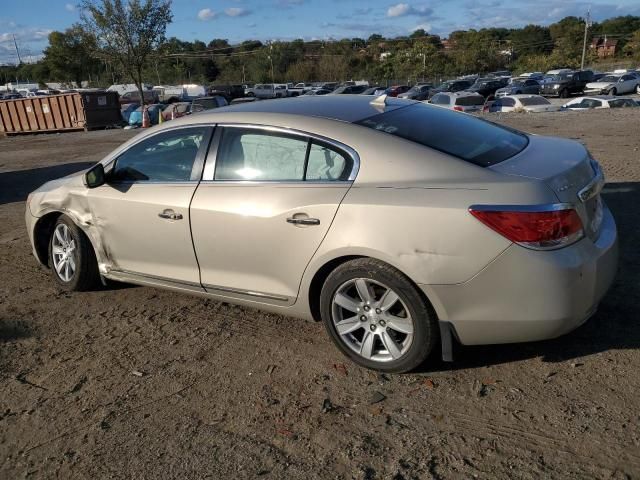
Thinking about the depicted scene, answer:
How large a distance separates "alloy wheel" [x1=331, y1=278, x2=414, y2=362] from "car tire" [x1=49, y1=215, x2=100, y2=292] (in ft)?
7.68

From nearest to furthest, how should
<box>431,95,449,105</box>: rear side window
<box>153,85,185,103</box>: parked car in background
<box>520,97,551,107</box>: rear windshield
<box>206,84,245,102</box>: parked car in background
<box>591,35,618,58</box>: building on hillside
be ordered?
<box>520,97,551,107</box>: rear windshield
<box>431,95,449,105</box>: rear side window
<box>153,85,185,103</box>: parked car in background
<box>206,84,245,102</box>: parked car in background
<box>591,35,618,58</box>: building on hillside

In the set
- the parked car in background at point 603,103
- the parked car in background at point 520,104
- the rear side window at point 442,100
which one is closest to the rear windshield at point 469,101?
the rear side window at point 442,100

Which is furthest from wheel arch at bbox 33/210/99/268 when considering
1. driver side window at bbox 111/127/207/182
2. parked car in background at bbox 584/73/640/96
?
parked car in background at bbox 584/73/640/96

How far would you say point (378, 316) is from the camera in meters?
3.31

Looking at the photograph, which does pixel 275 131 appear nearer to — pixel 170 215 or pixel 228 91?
pixel 170 215

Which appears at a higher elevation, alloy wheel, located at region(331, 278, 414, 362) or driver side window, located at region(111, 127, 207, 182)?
driver side window, located at region(111, 127, 207, 182)

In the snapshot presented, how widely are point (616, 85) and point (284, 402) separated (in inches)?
1786

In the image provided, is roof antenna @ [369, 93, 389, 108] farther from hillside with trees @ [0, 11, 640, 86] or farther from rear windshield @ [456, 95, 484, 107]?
hillside with trees @ [0, 11, 640, 86]

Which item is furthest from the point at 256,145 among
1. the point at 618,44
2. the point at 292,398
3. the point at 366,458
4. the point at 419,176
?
the point at 618,44

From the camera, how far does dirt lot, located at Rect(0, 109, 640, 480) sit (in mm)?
2691

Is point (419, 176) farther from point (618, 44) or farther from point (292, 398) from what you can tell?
point (618, 44)

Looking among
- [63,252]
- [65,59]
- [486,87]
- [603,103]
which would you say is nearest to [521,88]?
[486,87]

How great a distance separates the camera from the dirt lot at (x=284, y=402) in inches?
106

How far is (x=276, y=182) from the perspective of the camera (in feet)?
11.8
